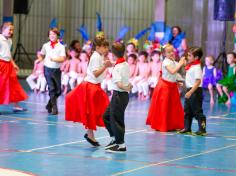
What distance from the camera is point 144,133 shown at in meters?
11.0

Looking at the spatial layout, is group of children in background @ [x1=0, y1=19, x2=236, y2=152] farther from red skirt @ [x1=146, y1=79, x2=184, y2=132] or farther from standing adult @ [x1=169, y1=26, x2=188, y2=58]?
standing adult @ [x1=169, y1=26, x2=188, y2=58]

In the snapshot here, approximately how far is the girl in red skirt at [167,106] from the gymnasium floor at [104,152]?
0.21 m

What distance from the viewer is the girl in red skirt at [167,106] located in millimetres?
11297

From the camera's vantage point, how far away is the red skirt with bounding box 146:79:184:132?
11.3 metres

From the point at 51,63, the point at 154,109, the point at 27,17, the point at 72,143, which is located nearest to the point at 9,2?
the point at 27,17

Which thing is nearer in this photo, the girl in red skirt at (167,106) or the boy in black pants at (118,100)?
the boy in black pants at (118,100)

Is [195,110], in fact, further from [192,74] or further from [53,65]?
[53,65]

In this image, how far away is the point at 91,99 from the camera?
9.39 metres

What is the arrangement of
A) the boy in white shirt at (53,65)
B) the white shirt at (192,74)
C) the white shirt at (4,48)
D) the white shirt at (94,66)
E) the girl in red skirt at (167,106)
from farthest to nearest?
1. the boy in white shirt at (53,65)
2. the white shirt at (4,48)
3. the girl in red skirt at (167,106)
4. the white shirt at (192,74)
5. the white shirt at (94,66)

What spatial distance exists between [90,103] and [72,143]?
2.20ft

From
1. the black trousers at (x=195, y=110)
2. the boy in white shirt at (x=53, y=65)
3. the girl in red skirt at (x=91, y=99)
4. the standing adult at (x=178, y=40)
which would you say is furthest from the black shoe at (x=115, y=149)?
the standing adult at (x=178, y=40)

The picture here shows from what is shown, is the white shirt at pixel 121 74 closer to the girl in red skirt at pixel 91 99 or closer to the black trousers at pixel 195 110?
the girl in red skirt at pixel 91 99

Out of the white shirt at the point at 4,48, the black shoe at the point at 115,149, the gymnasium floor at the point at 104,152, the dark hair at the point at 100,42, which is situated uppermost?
the dark hair at the point at 100,42

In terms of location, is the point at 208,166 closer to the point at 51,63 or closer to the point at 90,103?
the point at 90,103
